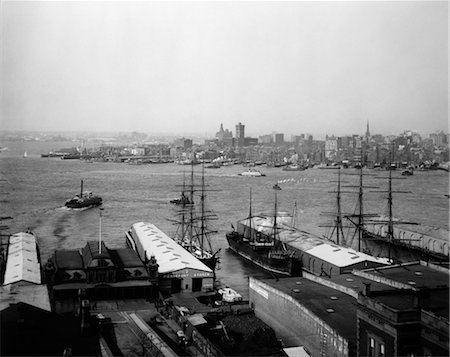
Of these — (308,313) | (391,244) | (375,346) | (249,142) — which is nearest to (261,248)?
(391,244)

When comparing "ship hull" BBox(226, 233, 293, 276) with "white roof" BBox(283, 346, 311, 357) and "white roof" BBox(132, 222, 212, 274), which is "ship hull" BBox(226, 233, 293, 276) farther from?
"white roof" BBox(283, 346, 311, 357)

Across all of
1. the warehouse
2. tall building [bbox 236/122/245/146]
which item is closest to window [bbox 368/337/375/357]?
the warehouse

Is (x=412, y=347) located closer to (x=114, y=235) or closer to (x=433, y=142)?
(x=114, y=235)

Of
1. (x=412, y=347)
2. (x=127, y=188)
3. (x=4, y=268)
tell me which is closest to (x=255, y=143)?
(x=127, y=188)

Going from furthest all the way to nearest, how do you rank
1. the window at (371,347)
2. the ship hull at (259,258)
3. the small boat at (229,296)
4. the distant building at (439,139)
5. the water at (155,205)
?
1. the distant building at (439,139)
2. the water at (155,205)
3. the ship hull at (259,258)
4. the small boat at (229,296)
5. the window at (371,347)

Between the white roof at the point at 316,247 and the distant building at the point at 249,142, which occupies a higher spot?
the distant building at the point at 249,142

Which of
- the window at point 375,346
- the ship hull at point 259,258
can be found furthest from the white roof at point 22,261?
the window at point 375,346

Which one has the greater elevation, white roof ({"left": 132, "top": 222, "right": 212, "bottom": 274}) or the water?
white roof ({"left": 132, "top": 222, "right": 212, "bottom": 274})

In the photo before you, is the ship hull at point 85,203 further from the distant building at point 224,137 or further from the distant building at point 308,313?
the distant building at point 224,137
